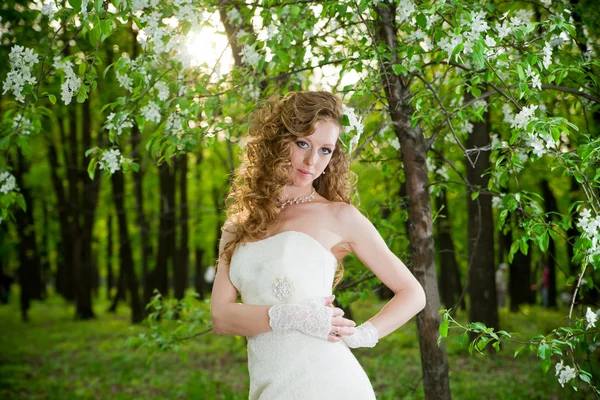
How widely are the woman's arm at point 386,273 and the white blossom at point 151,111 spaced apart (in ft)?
5.18

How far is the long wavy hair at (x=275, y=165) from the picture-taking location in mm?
3152

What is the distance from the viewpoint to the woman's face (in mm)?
3146

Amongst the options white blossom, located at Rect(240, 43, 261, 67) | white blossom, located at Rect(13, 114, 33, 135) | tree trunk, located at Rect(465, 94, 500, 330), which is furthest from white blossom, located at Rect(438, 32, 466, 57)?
tree trunk, located at Rect(465, 94, 500, 330)

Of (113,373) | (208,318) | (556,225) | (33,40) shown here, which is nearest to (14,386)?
(113,373)

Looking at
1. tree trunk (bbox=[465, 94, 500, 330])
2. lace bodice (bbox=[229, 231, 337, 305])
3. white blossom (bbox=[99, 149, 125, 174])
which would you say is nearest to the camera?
lace bodice (bbox=[229, 231, 337, 305])

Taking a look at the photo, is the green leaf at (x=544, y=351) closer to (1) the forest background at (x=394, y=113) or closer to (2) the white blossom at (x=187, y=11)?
(1) the forest background at (x=394, y=113)

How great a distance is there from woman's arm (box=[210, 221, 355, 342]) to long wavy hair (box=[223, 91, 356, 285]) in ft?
0.28

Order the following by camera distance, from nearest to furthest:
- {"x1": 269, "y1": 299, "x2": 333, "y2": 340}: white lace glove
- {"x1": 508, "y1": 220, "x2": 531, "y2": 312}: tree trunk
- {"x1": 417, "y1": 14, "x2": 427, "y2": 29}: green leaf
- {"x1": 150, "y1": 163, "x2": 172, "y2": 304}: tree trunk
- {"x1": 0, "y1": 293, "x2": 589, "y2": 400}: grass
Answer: {"x1": 269, "y1": 299, "x2": 333, "y2": 340}: white lace glove, {"x1": 417, "y1": 14, "x2": 427, "y2": 29}: green leaf, {"x1": 0, "y1": 293, "x2": 589, "y2": 400}: grass, {"x1": 150, "y1": 163, "x2": 172, "y2": 304}: tree trunk, {"x1": 508, "y1": 220, "x2": 531, "y2": 312}: tree trunk

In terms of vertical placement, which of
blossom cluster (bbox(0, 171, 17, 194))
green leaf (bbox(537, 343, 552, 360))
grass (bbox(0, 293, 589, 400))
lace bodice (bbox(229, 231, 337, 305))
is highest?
blossom cluster (bbox(0, 171, 17, 194))

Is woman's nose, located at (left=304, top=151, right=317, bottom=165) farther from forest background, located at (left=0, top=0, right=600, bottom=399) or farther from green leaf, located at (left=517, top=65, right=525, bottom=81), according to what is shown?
green leaf, located at (left=517, top=65, right=525, bottom=81)

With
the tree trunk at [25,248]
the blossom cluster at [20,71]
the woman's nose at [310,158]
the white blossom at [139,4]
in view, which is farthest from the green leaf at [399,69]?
the tree trunk at [25,248]

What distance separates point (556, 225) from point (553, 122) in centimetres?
77

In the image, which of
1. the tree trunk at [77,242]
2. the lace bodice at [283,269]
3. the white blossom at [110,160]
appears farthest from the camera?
the tree trunk at [77,242]

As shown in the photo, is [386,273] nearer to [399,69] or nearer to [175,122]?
[399,69]
